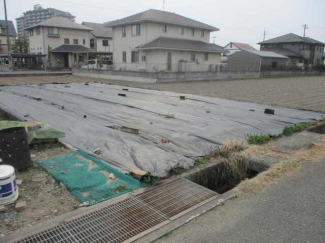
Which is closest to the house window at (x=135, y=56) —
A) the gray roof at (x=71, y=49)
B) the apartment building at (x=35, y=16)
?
the gray roof at (x=71, y=49)

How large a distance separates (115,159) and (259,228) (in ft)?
6.91

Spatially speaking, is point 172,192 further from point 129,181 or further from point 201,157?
point 201,157

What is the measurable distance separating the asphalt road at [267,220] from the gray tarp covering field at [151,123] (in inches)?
40.6

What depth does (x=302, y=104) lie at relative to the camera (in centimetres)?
916

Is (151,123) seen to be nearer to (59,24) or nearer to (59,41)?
(59,41)

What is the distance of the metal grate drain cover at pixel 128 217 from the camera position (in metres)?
2.23

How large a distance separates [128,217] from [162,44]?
19808mm

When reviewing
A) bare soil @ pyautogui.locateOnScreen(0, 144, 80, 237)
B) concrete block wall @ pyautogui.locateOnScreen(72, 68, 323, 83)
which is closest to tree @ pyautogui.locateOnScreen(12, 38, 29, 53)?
concrete block wall @ pyautogui.locateOnScreen(72, 68, 323, 83)

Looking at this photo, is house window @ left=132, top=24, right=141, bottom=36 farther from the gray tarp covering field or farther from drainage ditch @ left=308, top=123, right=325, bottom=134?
drainage ditch @ left=308, top=123, right=325, bottom=134

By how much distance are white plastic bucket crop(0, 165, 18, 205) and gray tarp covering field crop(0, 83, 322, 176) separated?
1266 mm

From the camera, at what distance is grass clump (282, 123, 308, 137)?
5.32 m

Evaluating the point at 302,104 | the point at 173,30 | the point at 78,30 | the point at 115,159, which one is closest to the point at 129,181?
the point at 115,159

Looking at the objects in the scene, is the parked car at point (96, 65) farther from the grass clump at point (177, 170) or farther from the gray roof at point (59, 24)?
the grass clump at point (177, 170)

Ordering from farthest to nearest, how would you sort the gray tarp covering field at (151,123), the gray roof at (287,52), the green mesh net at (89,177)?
the gray roof at (287,52) < the gray tarp covering field at (151,123) < the green mesh net at (89,177)
